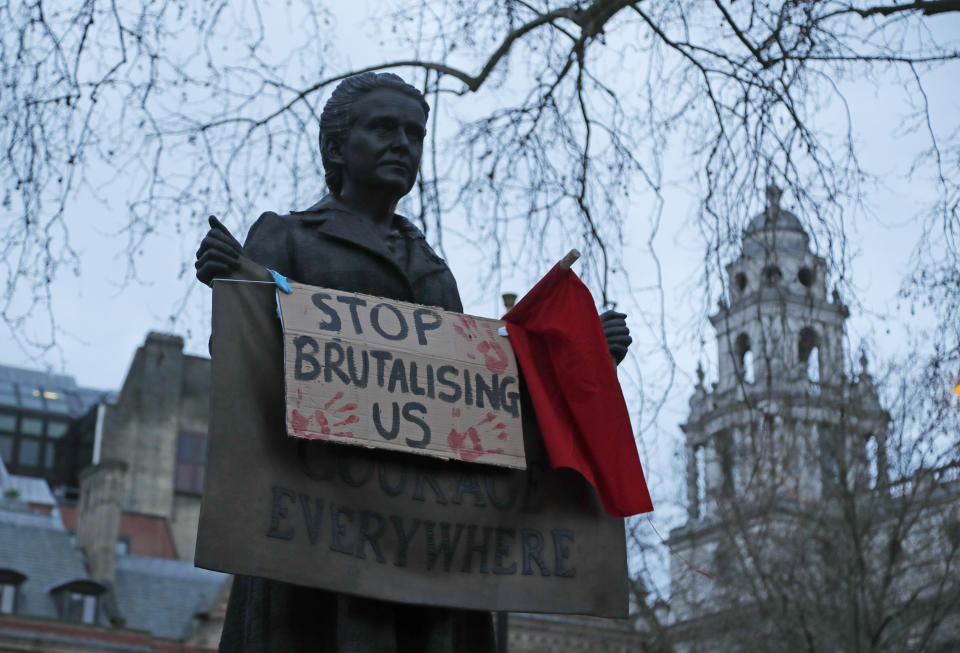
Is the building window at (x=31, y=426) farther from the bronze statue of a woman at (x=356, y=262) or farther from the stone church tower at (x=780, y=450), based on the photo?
the bronze statue of a woman at (x=356, y=262)

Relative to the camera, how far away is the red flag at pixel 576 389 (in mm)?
5316

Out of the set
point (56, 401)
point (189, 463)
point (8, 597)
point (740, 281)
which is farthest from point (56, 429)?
point (740, 281)

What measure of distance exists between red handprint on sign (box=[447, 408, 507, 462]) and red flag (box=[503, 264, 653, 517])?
0.18 m

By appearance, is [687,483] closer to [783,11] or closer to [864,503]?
[864,503]

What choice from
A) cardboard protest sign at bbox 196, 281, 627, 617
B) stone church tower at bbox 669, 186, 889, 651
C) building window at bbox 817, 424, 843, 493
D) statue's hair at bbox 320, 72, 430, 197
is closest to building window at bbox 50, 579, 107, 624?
stone church tower at bbox 669, 186, 889, 651

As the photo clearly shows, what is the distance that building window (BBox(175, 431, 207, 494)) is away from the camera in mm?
51812

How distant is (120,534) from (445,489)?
41.3m

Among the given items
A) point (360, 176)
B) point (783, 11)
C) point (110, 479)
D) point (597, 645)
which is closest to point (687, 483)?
point (597, 645)

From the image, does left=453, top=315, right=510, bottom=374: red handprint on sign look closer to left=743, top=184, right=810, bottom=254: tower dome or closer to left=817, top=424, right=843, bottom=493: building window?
left=743, top=184, right=810, bottom=254: tower dome

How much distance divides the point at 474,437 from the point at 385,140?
111 centimetres

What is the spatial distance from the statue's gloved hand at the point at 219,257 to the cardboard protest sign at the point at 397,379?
168 mm

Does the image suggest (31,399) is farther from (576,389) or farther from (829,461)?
(576,389)

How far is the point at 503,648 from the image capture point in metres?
10.5

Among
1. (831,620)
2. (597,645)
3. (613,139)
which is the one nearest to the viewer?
(613,139)
